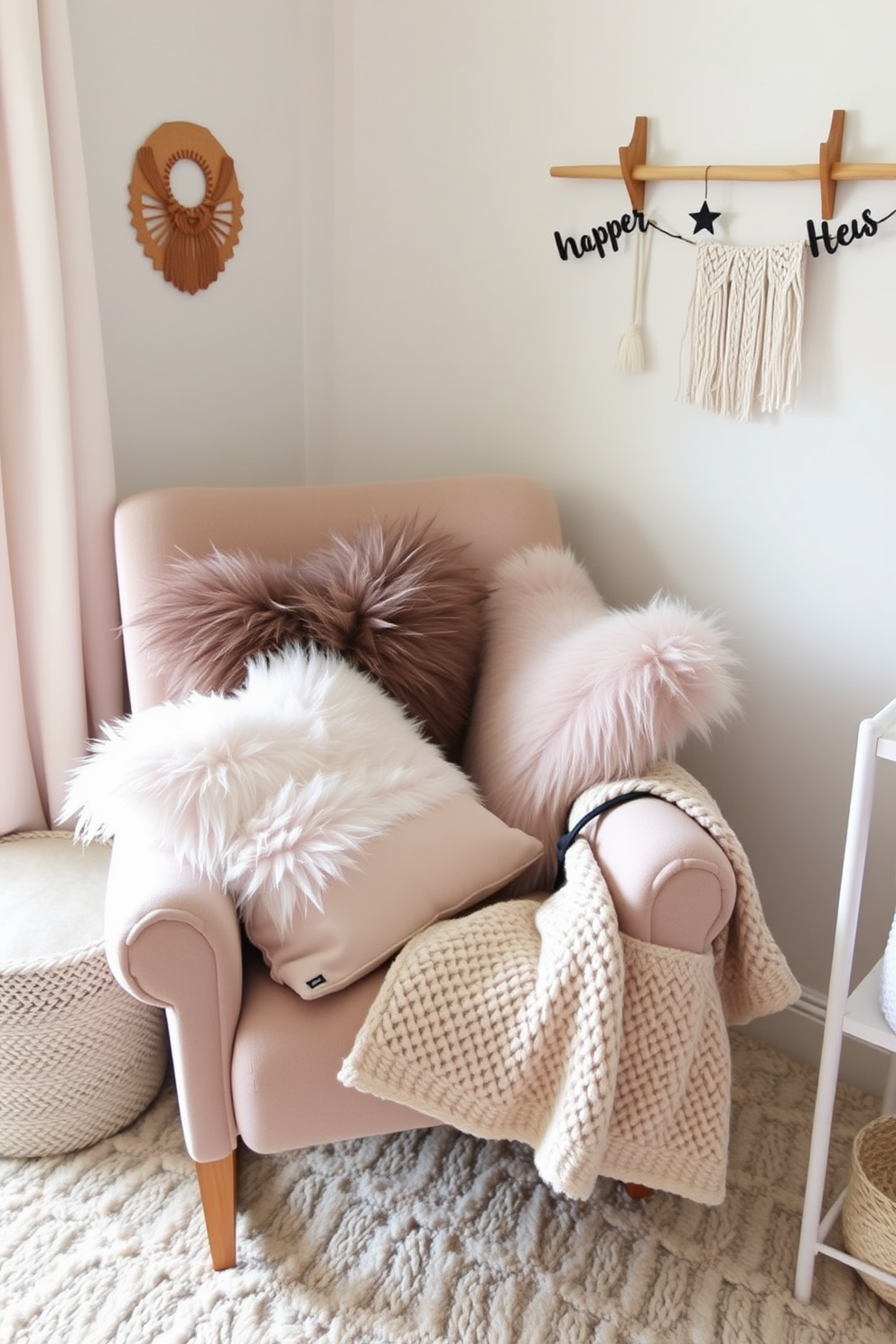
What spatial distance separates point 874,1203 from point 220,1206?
0.84m

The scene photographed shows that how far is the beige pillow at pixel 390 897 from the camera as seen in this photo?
52.9 inches

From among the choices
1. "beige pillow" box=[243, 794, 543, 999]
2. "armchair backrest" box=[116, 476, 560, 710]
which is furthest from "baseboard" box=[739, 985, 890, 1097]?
"armchair backrest" box=[116, 476, 560, 710]

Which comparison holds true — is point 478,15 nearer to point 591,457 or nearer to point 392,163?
point 392,163

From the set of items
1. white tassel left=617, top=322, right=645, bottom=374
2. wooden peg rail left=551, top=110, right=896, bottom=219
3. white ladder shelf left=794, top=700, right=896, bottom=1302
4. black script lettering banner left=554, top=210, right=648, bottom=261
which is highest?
wooden peg rail left=551, top=110, right=896, bottom=219

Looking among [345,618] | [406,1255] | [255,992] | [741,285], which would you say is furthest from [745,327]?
[406,1255]

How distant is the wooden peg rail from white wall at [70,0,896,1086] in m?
0.03

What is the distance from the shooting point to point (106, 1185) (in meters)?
1.64

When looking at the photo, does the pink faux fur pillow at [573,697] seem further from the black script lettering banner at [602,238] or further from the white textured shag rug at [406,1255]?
the black script lettering banner at [602,238]

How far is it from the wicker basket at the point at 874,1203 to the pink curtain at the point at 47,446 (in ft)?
4.36

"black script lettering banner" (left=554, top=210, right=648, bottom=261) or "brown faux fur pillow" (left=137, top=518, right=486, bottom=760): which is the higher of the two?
"black script lettering banner" (left=554, top=210, right=648, bottom=261)

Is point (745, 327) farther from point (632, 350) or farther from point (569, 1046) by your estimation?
point (569, 1046)

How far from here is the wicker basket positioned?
1.44 metres

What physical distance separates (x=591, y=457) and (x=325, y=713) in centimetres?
82

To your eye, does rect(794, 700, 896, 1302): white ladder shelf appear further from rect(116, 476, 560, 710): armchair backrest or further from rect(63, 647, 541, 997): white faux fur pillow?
rect(116, 476, 560, 710): armchair backrest
